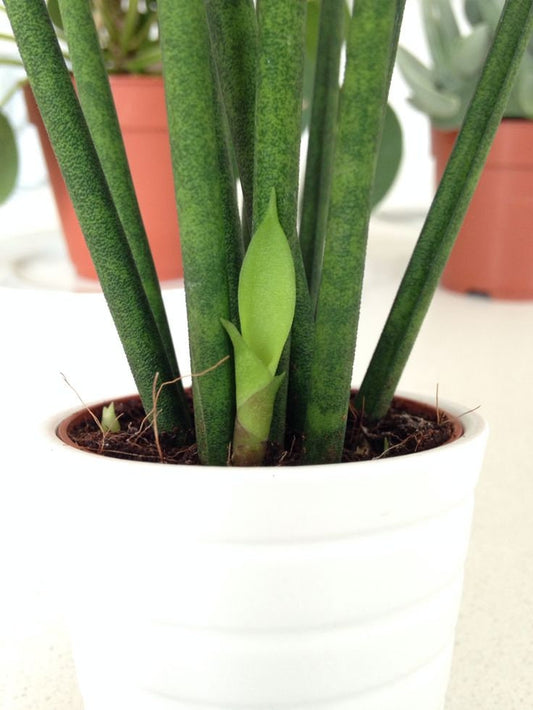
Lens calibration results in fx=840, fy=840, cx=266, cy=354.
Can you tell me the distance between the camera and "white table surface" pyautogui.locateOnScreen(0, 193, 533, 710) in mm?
380

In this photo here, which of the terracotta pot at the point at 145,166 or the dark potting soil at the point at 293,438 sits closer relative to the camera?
the dark potting soil at the point at 293,438

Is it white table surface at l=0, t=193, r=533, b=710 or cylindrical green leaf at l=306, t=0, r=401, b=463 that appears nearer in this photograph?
cylindrical green leaf at l=306, t=0, r=401, b=463

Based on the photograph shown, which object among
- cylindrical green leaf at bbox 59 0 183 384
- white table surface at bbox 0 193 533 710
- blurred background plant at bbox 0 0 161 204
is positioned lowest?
white table surface at bbox 0 193 533 710

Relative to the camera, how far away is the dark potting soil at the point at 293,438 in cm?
27

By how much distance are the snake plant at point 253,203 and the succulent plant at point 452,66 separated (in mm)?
647

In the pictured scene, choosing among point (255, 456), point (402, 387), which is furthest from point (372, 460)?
point (402, 387)

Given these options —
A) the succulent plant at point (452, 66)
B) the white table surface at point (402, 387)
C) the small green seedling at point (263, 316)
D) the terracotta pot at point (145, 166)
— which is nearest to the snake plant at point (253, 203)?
the small green seedling at point (263, 316)

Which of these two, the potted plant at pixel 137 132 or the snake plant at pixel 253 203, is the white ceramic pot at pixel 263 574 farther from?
the potted plant at pixel 137 132

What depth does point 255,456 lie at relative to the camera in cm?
25

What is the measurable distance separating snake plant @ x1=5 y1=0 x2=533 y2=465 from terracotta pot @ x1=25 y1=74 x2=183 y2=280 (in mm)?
504

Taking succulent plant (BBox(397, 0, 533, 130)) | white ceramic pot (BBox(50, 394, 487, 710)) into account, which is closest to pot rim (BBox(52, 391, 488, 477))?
white ceramic pot (BBox(50, 394, 487, 710))

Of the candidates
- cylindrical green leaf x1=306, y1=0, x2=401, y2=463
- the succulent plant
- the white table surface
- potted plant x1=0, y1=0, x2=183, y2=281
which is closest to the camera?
cylindrical green leaf x1=306, y1=0, x2=401, y2=463

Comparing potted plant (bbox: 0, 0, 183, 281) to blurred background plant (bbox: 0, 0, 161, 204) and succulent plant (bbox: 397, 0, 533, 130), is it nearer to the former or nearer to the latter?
blurred background plant (bbox: 0, 0, 161, 204)

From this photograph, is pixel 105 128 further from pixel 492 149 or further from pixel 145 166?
pixel 492 149
